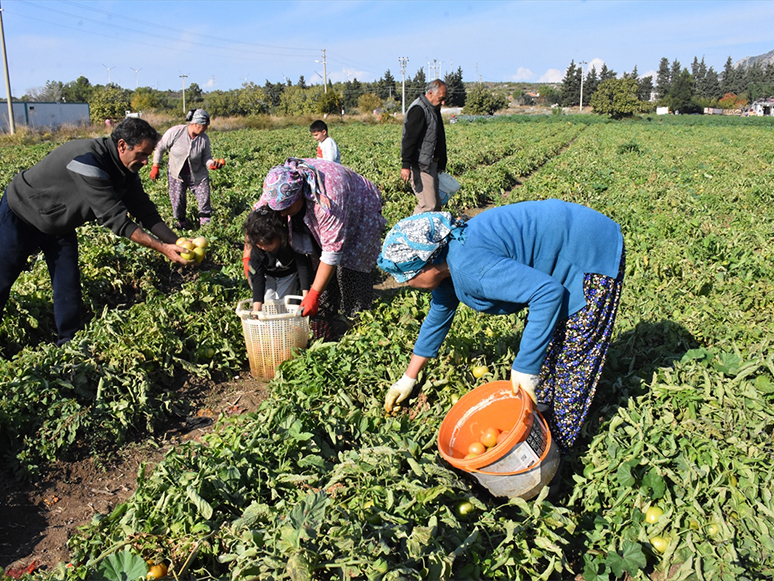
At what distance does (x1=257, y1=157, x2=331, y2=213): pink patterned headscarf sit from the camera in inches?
148

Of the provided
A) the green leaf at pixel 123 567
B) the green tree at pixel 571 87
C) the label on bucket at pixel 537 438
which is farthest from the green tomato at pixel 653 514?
the green tree at pixel 571 87

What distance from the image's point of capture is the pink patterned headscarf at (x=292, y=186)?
12.3 feet

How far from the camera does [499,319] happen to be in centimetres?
471

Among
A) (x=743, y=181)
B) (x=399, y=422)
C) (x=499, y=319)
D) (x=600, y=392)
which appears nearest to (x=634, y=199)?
(x=743, y=181)

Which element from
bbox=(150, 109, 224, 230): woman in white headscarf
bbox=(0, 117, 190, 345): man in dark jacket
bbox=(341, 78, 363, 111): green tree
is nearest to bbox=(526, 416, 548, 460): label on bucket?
bbox=(0, 117, 190, 345): man in dark jacket

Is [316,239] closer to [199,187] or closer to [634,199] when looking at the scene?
[199,187]

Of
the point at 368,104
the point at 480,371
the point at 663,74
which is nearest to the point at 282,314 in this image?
the point at 480,371

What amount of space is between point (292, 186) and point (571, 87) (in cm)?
11183

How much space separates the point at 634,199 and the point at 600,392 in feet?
22.9

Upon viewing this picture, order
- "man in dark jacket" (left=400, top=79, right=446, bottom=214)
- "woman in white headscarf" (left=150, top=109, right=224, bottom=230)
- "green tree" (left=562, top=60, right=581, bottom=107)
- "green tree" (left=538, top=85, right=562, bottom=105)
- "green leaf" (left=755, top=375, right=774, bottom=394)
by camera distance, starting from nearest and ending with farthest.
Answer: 1. "green leaf" (left=755, top=375, right=774, bottom=394)
2. "man in dark jacket" (left=400, top=79, right=446, bottom=214)
3. "woman in white headscarf" (left=150, top=109, right=224, bottom=230)
4. "green tree" (left=562, top=60, right=581, bottom=107)
5. "green tree" (left=538, top=85, right=562, bottom=105)

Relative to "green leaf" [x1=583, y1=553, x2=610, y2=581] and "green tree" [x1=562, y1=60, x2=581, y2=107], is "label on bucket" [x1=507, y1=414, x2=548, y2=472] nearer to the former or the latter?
"green leaf" [x1=583, y1=553, x2=610, y2=581]

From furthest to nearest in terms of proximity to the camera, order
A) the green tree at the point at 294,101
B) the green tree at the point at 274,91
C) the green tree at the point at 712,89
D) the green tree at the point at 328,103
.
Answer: the green tree at the point at 712,89 → the green tree at the point at 274,91 → the green tree at the point at 294,101 → the green tree at the point at 328,103

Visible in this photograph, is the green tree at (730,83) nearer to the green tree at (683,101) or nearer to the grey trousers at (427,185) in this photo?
the green tree at (683,101)

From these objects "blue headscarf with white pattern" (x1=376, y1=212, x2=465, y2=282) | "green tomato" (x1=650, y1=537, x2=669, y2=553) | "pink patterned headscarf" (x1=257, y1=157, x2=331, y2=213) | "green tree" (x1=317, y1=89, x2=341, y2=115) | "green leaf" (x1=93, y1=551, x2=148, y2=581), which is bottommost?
"green tomato" (x1=650, y1=537, x2=669, y2=553)
